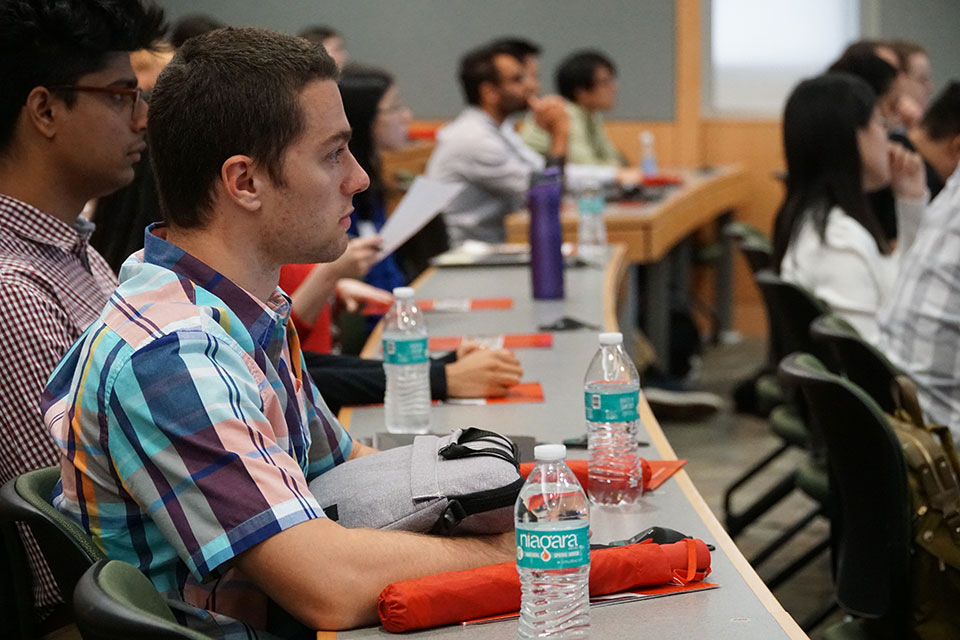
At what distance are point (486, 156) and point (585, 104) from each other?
7.13ft

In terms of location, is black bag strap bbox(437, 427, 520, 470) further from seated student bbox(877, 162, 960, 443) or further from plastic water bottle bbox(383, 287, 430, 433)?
seated student bbox(877, 162, 960, 443)

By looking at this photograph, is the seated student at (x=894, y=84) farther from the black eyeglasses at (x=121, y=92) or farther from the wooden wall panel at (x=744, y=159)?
the black eyeglasses at (x=121, y=92)

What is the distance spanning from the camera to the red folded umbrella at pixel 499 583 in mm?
1184

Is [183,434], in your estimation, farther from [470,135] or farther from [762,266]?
[470,135]

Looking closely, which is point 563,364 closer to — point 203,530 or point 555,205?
point 555,205

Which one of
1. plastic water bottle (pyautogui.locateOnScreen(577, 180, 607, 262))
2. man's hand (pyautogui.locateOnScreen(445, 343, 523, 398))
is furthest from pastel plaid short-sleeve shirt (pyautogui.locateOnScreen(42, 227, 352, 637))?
plastic water bottle (pyautogui.locateOnScreen(577, 180, 607, 262))

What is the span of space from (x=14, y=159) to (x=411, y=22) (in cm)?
636

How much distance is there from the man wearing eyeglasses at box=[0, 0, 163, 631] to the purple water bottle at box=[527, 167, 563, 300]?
4.28ft

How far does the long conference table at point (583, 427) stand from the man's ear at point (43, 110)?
2.32 ft

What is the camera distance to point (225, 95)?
1.26 meters

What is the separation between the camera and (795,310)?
2.86 meters

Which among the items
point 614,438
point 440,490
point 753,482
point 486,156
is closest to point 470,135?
point 486,156

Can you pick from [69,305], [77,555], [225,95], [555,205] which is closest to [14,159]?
[69,305]

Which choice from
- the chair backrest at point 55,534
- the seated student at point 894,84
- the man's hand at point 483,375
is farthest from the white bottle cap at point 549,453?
the seated student at point 894,84
